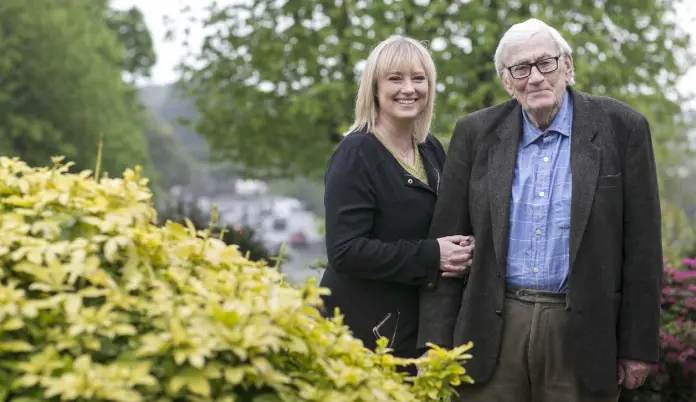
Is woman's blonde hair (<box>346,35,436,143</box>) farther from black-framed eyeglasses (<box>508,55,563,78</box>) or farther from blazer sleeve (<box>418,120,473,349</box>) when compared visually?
black-framed eyeglasses (<box>508,55,563,78</box>)

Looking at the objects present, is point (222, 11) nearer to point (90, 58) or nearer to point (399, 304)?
point (90, 58)

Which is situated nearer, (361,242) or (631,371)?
(631,371)

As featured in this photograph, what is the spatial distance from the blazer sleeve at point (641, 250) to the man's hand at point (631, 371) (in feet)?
0.18

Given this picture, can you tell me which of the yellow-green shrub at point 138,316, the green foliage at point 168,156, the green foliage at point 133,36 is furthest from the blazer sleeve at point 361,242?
the green foliage at point 168,156

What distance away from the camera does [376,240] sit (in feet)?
13.2

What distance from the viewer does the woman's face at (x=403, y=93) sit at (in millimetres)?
4207

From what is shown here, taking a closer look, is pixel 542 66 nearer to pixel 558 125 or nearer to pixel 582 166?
pixel 558 125

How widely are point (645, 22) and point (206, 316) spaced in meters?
16.2

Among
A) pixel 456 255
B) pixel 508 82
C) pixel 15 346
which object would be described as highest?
pixel 508 82

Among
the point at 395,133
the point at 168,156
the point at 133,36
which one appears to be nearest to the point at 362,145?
the point at 395,133

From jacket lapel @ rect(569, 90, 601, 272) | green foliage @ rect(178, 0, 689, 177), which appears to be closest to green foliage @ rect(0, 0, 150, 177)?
green foliage @ rect(178, 0, 689, 177)

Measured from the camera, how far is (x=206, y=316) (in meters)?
2.28

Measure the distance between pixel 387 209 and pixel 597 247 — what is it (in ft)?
2.98

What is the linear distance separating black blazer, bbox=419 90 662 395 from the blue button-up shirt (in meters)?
0.04
